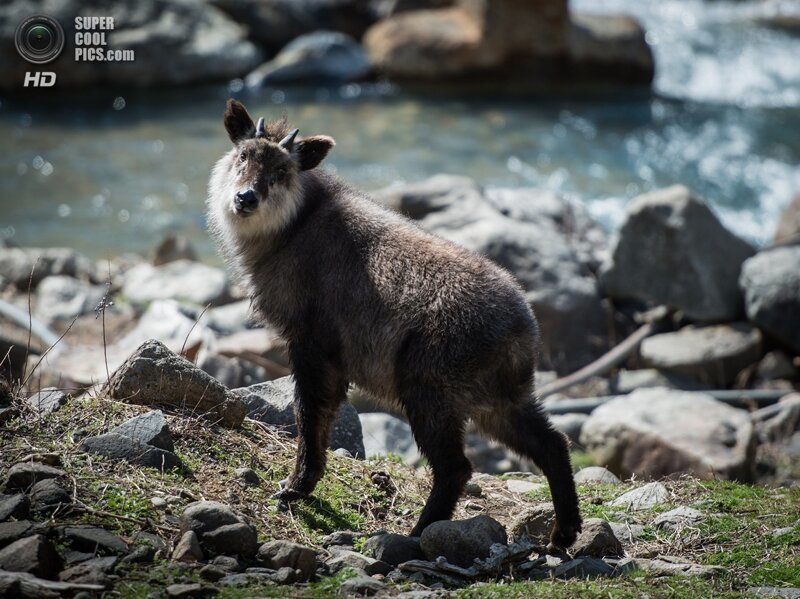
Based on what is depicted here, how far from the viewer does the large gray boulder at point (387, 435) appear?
27.3 feet

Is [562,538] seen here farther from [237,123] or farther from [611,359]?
[611,359]

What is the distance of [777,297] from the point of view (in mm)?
11117

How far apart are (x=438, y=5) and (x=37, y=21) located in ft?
29.2

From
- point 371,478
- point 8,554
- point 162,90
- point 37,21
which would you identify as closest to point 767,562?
point 371,478

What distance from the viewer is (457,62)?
67.7 ft

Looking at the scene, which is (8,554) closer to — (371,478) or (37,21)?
(371,478)

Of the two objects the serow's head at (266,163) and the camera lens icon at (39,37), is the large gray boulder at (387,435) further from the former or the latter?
the camera lens icon at (39,37)

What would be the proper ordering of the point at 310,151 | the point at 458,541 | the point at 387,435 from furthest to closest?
the point at 387,435 → the point at 310,151 → the point at 458,541

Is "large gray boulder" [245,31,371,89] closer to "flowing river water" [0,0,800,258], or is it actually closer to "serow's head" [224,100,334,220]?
"flowing river water" [0,0,800,258]

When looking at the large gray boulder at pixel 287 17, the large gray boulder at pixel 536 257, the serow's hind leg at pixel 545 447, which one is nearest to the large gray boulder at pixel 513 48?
the large gray boulder at pixel 287 17

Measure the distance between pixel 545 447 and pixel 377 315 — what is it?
125 centimetres

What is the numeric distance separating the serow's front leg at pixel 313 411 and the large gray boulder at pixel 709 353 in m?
6.12

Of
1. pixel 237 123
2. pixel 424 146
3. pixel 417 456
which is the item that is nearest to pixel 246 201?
pixel 237 123

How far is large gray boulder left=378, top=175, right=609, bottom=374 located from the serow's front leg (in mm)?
4998
